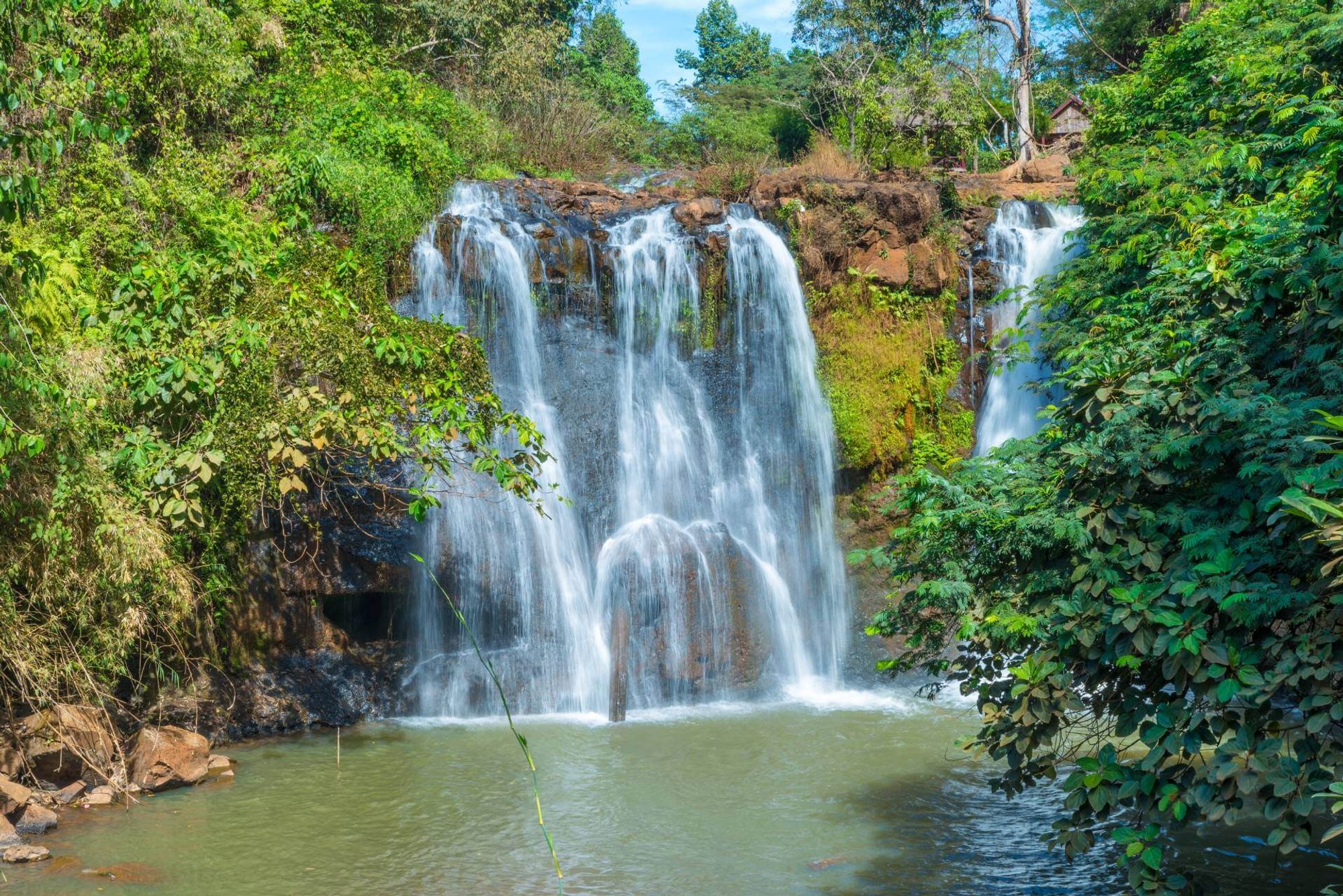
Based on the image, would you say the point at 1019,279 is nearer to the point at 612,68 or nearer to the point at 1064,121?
the point at 1064,121

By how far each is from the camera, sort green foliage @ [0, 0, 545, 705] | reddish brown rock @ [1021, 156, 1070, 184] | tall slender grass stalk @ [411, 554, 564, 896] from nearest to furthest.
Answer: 1. tall slender grass stalk @ [411, 554, 564, 896]
2. green foliage @ [0, 0, 545, 705]
3. reddish brown rock @ [1021, 156, 1070, 184]

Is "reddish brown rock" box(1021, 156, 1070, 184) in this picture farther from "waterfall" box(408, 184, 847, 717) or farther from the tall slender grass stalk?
the tall slender grass stalk

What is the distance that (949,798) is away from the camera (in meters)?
8.34

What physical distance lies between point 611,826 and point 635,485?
586 cm

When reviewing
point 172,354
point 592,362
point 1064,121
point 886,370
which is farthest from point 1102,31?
point 172,354

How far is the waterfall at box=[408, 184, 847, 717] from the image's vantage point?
1194 centimetres

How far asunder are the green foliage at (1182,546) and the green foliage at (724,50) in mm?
39915

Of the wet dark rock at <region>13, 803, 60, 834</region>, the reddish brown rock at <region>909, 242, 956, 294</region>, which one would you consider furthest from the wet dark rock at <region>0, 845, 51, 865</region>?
the reddish brown rock at <region>909, 242, 956, 294</region>

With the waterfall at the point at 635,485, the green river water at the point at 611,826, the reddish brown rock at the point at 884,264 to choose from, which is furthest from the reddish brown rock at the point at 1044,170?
the green river water at the point at 611,826

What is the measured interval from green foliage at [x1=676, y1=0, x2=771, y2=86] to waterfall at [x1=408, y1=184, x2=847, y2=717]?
1237 inches

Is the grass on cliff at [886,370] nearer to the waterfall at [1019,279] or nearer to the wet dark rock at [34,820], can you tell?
the waterfall at [1019,279]

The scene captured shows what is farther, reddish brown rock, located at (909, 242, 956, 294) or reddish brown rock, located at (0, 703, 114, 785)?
reddish brown rock, located at (909, 242, 956, 294)

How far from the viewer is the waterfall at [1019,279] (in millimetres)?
14758

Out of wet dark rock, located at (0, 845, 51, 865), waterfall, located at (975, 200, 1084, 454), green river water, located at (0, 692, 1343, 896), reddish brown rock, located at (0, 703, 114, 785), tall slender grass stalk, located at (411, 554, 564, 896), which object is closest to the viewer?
tall slender grass stalk, located at (411, 554, 564, 896)
